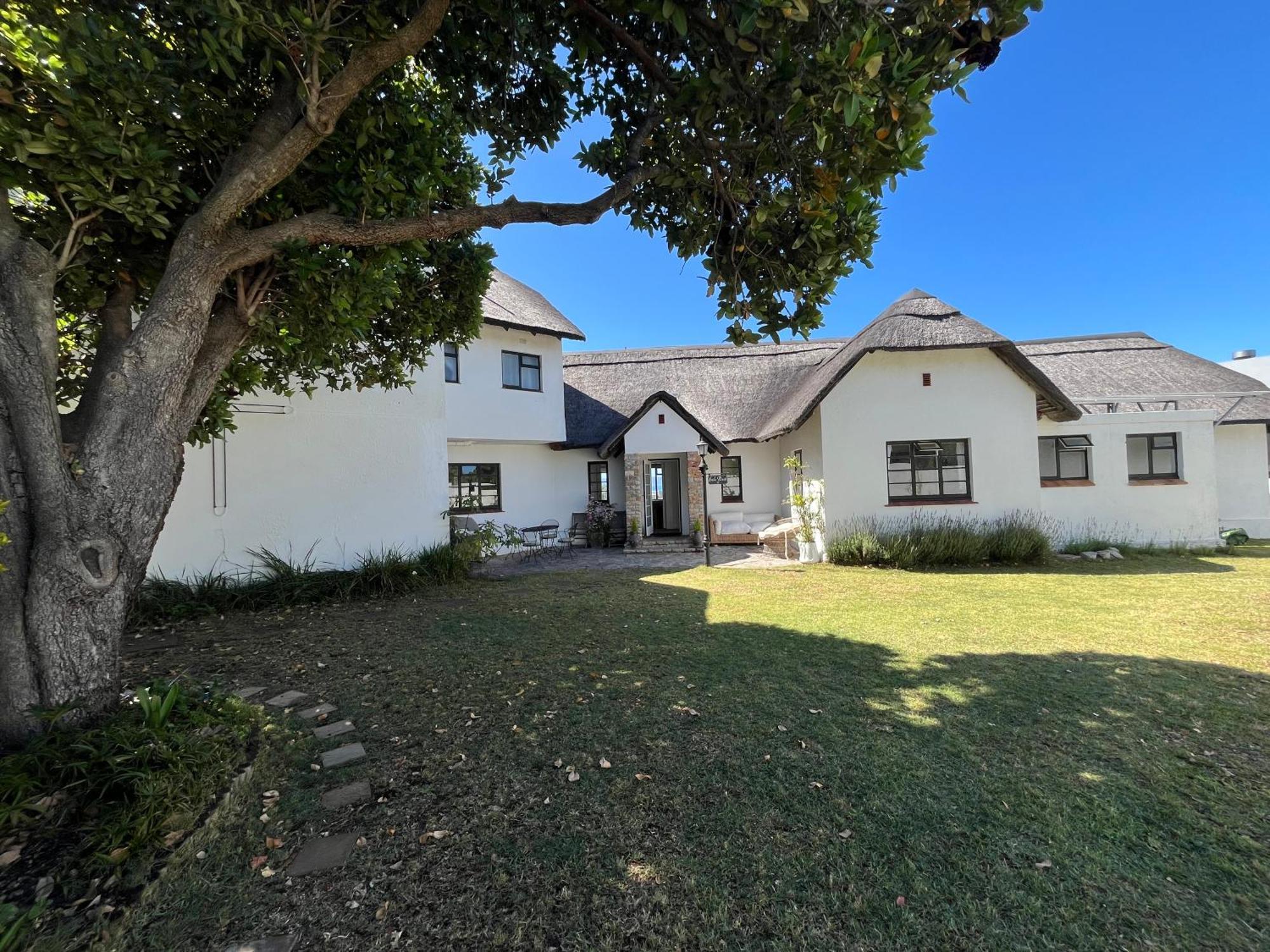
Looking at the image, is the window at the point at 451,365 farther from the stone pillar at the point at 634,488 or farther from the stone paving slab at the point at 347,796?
the stone paving slab at the point at 347,796

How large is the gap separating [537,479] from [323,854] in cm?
1250

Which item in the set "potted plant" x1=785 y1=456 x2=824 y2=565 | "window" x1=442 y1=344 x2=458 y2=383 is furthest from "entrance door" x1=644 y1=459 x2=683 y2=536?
"window" x1=442 y1=344 x2=458 y2=383

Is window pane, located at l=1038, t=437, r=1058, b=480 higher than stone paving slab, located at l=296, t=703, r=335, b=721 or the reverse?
higher

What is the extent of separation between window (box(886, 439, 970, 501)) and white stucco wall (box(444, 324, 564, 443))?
8865mm

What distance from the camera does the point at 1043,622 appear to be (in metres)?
6.04

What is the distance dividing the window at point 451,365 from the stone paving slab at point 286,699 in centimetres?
936

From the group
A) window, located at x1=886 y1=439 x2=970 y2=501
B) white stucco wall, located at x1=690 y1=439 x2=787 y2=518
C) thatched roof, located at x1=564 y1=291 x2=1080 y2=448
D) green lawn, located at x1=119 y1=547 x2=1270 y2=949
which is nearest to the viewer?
green lawn, located at x1=119 y1=547 x2=1270 y2=949

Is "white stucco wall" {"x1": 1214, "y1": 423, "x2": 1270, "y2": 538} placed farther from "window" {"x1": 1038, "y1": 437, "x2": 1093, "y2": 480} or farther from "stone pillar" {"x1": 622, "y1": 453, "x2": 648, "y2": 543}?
"stone pillar" {"x1": 622, "y1": 453, "x2": 648, "y2": 543}

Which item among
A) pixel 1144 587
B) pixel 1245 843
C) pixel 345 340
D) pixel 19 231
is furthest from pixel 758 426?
pixel 19 231

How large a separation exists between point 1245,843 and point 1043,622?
14.1ft

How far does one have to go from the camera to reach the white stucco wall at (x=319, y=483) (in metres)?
7.29

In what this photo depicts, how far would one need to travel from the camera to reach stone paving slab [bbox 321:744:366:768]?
298 cm

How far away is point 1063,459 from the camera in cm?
1218

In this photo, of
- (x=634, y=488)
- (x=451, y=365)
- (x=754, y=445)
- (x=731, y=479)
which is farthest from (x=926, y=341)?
Answer: (x=451, y=365)
